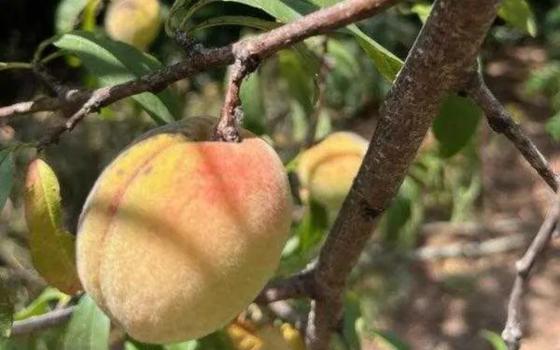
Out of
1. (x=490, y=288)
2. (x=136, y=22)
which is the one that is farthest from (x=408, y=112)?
(x=490, y=288)

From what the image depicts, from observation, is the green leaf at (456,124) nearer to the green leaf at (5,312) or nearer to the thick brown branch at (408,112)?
the thick brown branch at (408,112)

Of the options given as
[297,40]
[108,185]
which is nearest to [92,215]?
[108,185]

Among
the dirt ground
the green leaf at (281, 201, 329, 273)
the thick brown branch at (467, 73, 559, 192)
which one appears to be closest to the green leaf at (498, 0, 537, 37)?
the green leaf at (281, 201, 329, 273)

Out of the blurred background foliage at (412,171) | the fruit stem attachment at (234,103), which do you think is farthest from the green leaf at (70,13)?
the fruit stem attachment at (234,103)

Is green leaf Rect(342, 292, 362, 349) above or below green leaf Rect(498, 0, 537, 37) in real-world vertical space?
below

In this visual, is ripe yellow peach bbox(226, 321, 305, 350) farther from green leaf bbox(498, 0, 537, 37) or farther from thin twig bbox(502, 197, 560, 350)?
green leaf bbox(498, 0, 537, 37)

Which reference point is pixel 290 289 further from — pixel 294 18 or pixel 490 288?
pixel 490 288
